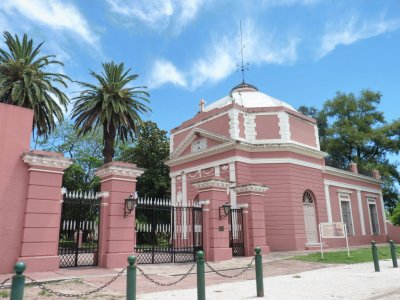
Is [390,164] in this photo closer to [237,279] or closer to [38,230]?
[237,279]

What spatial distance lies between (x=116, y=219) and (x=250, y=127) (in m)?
12.1

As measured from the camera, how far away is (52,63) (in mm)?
23109

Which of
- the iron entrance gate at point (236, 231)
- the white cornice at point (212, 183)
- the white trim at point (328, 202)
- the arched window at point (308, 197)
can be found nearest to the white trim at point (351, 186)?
the white trim at point (328, 202)

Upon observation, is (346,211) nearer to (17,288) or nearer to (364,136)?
(364,136)

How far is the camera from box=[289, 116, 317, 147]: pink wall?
21578 mm

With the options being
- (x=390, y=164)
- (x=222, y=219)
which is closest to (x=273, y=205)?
(x=222, y=219)

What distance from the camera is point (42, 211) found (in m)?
10.1

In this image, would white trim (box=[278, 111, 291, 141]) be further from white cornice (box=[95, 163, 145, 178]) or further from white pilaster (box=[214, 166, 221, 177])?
white cornice (box=[95, 163, 145, 178])

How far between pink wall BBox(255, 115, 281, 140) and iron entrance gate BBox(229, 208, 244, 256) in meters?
6.55

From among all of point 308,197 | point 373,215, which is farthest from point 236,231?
point 373,215

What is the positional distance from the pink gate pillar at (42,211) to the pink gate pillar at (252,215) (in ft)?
27.1

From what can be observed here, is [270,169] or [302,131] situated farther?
[302,131]

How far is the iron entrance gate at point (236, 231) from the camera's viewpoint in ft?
51.5

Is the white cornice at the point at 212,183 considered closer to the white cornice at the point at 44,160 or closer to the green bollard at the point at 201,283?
the white cornice at the point at 44,160
